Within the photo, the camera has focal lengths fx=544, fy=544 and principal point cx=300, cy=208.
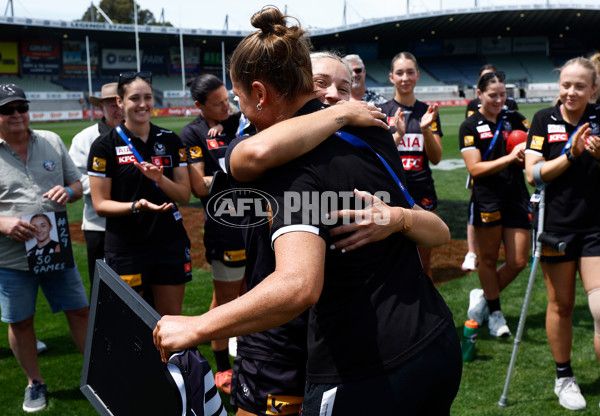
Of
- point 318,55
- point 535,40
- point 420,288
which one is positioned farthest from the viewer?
point 535,40

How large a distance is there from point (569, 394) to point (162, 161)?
11.2 ft

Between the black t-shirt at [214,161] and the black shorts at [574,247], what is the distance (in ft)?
7.92

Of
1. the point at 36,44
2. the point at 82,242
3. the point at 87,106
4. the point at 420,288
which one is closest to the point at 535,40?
the point at 87,106

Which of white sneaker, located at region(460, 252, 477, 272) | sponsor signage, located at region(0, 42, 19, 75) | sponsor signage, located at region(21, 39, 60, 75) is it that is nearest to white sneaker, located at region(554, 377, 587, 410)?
white sneaker, located at region(460, 252, 477, 272)

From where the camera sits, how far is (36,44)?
54312 millimetres

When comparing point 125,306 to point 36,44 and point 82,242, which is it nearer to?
point 82,242

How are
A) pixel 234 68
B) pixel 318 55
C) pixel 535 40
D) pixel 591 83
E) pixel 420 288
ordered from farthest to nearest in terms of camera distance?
pixel 535 40
pixel 591 83
pixel 318 55
pixel 420 288
pixel 234 68

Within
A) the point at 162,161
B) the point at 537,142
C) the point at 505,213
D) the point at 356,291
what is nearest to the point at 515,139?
the point at 505,213

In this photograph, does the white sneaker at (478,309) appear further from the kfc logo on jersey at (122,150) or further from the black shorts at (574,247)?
the kfc logo on jersey at (122,150)

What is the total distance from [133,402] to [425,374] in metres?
0.95

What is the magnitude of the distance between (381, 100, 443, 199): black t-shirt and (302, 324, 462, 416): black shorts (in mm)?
4018

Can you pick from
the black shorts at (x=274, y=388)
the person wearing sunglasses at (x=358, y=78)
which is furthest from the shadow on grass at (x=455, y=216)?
the black shorts at (x=274, y=388)

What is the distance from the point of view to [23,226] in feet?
13.2

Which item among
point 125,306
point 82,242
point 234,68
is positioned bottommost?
point 82,242
